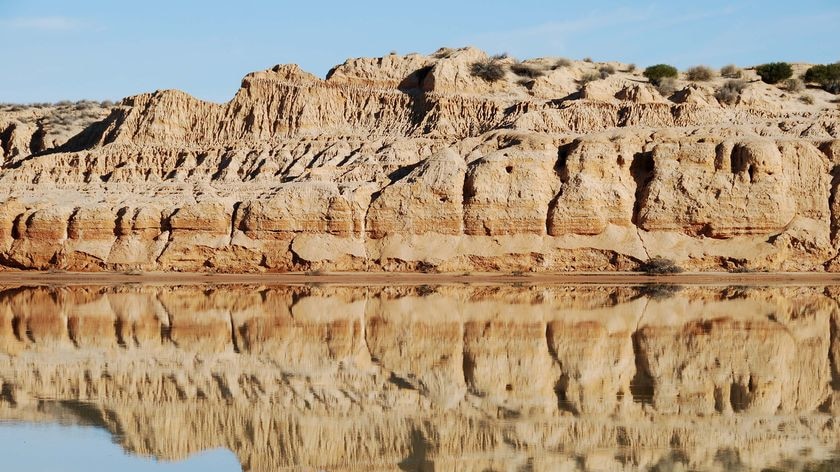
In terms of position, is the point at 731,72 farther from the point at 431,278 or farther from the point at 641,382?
the point at 641,382

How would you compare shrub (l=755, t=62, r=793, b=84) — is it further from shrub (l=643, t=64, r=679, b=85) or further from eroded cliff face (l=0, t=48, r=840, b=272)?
eroded cliff face (l=0, t=48, r=840, b=272)

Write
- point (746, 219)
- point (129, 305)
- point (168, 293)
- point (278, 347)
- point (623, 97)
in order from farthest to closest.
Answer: point (623, 97) → point (746, 219) → point (168, 293) → point (129, 305) → point (278, 347)

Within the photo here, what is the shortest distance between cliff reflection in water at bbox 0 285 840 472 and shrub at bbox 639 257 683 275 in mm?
8806

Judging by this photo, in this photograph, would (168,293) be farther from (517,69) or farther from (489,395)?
(517,69)

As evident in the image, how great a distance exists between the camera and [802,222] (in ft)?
137

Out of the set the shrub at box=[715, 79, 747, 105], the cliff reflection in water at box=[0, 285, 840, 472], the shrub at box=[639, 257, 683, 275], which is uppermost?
the shrub at box=[715, 79, 747, 105]

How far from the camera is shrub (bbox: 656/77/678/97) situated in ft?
179

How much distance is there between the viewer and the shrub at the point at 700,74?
60.1 meters

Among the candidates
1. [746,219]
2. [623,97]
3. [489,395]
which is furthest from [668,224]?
[489,395]

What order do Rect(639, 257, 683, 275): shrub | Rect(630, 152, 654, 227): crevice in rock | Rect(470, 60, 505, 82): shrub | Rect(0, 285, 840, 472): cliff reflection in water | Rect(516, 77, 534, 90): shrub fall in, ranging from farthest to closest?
Rect(516, 77, 534, 90): shrub → Rect(470, 60, 505, 82): shrub → Rect(630, 152, 654, 227): crevice in rock → Rect(639, 257, 683, 275): shrub → Rect(0, 285, 840, 472): cliff reflection in water

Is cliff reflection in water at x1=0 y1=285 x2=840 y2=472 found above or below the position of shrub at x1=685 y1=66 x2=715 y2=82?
below

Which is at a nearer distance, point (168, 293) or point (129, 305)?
point (129, 305)

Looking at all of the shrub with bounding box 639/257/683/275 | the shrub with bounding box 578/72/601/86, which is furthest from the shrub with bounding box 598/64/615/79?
the shrub with bounding box 639/257/683/275

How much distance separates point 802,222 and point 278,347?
25953 millimetres
